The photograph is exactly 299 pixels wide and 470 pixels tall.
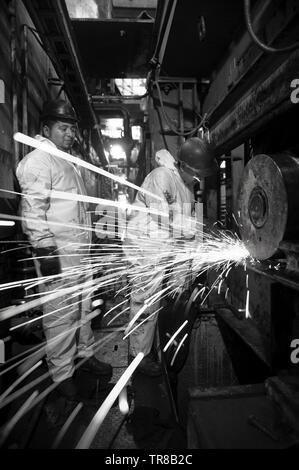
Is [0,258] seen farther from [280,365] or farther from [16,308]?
[280,365]

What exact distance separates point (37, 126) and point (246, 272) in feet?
9.78

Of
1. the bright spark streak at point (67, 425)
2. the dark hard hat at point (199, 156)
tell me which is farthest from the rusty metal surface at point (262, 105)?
the bright spark streak at point (67, 425)

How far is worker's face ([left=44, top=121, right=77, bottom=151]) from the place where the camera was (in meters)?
2.80

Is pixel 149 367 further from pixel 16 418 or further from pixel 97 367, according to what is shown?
pixel 16 418

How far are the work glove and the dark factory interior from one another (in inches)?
0.6

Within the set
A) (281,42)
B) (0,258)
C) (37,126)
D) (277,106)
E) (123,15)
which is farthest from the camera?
(123,15)

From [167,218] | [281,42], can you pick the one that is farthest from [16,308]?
[281,42]

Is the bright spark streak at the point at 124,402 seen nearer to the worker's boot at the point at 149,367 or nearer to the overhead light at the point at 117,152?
the worker's boot at the point at 149,367

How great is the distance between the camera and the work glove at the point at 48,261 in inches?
93.6

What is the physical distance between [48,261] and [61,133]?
1.30 m

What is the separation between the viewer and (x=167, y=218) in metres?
3.22
